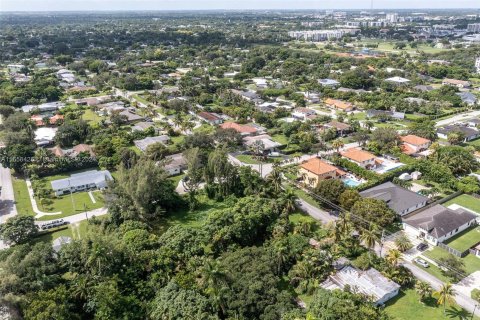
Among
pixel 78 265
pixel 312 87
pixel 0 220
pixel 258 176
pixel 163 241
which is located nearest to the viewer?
pixel 78 265

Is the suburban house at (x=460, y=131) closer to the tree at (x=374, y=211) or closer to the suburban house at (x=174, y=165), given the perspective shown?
the tree at (x=374, y=211)

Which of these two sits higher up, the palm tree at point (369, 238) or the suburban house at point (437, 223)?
the palm tree at point (369, 238)

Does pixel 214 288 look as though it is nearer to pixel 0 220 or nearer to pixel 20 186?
pixel 0 220

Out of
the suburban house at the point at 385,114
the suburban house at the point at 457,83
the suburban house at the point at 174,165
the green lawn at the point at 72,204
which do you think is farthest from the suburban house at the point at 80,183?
the suburban house at the point at 457,83

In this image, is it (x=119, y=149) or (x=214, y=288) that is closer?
(x=214, y=288)

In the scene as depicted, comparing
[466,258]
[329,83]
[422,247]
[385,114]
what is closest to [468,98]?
[385,114]

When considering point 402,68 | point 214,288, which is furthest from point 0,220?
point 402,68

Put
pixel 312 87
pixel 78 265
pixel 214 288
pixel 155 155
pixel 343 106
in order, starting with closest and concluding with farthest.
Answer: pixel 214 288 → pixel 78 265 → pixel 155 155 → pixel 343 106 → pixel 312 87
